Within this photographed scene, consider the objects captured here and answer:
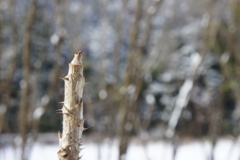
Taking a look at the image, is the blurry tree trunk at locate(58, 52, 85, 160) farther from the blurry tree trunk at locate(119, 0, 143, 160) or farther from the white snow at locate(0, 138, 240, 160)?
the white snow at locate(0, 138, 240, 160)

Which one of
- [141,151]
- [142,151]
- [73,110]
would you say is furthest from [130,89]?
[141,151]

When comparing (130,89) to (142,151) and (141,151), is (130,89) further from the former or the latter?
(141,151)

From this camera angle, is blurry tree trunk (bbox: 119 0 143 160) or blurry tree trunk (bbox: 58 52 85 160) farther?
blurry tree trunk (bbox: 119 0 143 160)

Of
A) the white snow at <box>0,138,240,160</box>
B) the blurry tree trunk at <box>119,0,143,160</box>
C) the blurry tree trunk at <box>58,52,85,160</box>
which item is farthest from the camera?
the white snow at <box>0,138,240,160</box>

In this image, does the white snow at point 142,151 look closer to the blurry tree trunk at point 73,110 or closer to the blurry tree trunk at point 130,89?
the blurry tree trunk at point 130,89

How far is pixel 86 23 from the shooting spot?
6562 mm

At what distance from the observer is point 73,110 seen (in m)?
0.50

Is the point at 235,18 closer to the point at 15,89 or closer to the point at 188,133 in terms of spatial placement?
the point at 188,133

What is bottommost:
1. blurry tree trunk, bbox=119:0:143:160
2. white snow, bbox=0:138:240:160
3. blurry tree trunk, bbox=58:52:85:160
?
blurry tree trunk, bbox=58:52:85:160

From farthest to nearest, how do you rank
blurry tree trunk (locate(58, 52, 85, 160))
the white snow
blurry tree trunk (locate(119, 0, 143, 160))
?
1. the white snow
2. blurry tree trunk (locate(119, 0, 143, 160))
3. blurry tree trunk (locate(58, 52, 85, 160))

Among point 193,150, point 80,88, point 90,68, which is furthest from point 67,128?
point 90,68

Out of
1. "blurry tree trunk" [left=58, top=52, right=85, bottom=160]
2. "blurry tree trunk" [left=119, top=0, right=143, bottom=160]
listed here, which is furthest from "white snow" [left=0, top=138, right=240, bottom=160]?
"blurry tree trunk" [left=58, top=52, right=85, bottom=160]

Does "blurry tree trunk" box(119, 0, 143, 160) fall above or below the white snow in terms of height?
below

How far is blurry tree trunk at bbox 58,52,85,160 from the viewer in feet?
1.61
